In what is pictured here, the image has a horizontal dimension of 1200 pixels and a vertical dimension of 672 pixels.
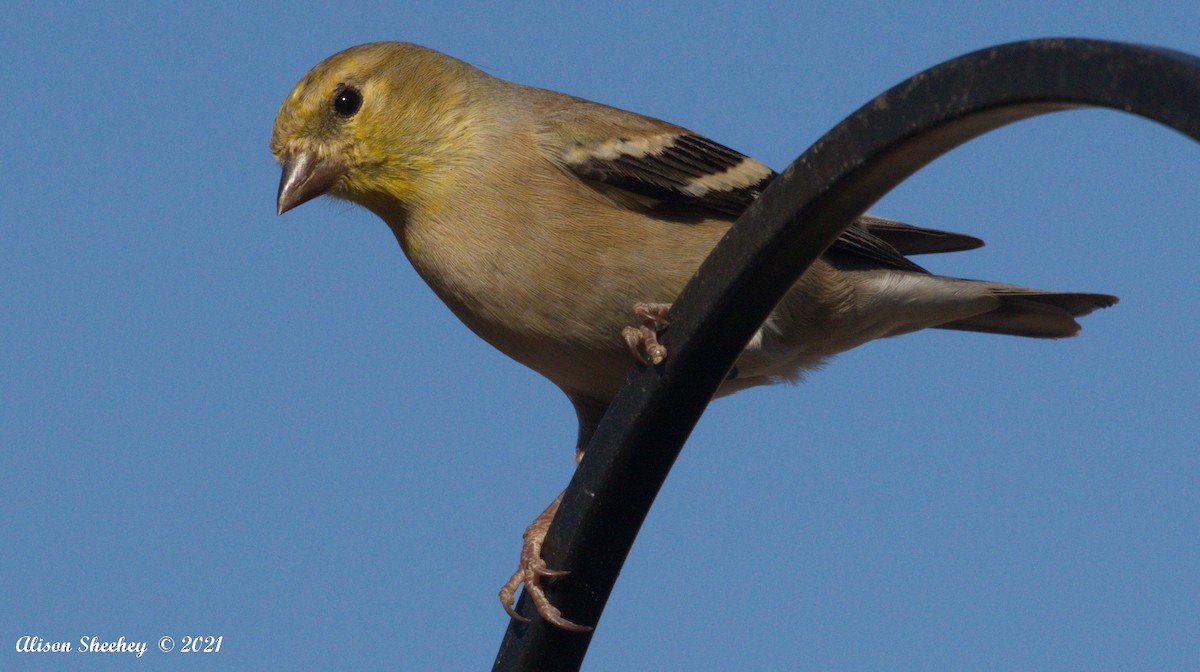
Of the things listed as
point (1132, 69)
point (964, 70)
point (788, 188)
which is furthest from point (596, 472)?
point (1132, 69)

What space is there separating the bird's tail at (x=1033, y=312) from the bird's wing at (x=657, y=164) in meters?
0.42

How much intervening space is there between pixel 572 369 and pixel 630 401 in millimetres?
1868

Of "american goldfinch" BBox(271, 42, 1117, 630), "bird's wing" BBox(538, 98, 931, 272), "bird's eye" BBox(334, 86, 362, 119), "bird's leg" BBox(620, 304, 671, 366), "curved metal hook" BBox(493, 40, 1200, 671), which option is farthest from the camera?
"bird's eye" BBox(334, 86, 362, 119)

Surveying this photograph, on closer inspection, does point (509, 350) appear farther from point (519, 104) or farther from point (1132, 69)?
point (1132, 69)

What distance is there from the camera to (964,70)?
227 centimetres

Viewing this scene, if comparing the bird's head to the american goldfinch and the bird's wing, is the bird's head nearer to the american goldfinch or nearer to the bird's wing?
the american goldfinch

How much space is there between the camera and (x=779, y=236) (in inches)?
111

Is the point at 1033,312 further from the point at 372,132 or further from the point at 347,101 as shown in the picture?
the point at 347,101

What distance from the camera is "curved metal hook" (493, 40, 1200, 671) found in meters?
1.98

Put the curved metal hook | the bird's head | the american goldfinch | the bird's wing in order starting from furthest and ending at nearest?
the bird's head, the bird's wing, the american goldfinch, the curved metal hook

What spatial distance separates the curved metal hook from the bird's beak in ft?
7.94

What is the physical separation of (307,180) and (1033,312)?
10.5ft

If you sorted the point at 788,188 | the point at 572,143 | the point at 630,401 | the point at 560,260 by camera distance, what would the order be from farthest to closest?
the point at 572,143 < the point at 560,260 < the point at 630,401 < the point at 788,188

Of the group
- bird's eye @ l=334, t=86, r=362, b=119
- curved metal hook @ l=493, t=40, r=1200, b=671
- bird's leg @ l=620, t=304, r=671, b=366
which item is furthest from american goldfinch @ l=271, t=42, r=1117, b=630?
curved metal hook @ l=493, t=40, r=1200, b=671
